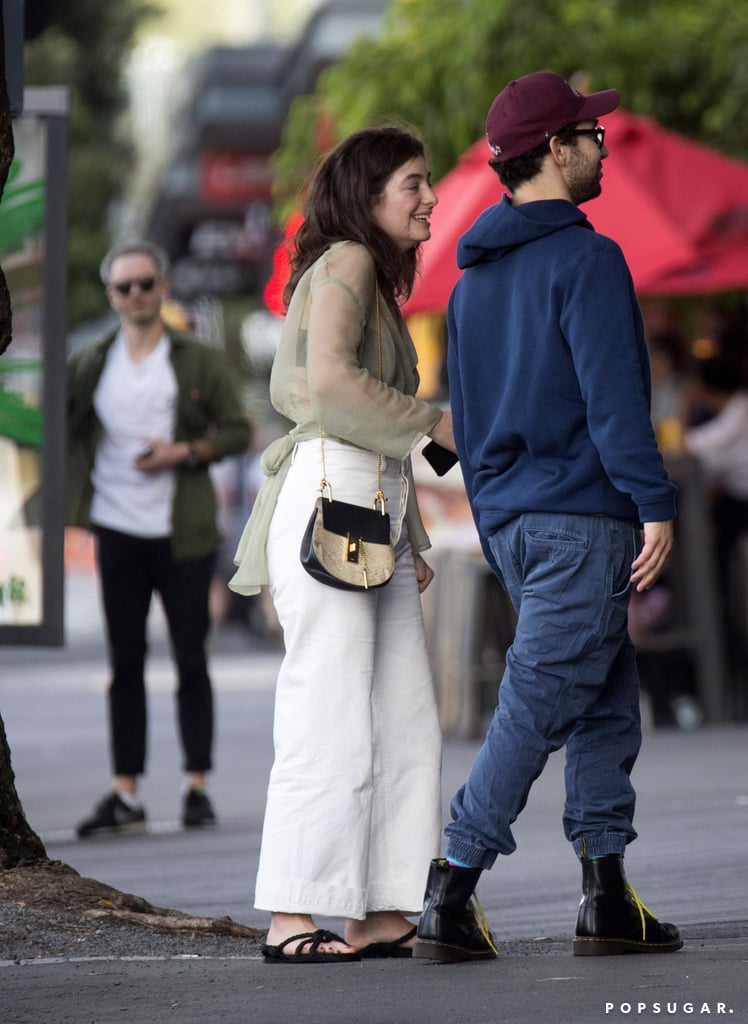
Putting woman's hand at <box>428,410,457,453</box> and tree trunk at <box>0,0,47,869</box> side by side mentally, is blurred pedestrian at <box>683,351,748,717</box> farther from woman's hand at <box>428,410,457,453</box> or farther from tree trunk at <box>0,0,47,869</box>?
woman's hand at <box>428,410,457,453</box>

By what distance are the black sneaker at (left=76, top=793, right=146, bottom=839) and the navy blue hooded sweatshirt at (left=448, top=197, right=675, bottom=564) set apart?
10.2ft

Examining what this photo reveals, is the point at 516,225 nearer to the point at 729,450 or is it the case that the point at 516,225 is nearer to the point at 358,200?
the point at 358,200

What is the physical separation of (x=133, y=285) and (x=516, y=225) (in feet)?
10.9

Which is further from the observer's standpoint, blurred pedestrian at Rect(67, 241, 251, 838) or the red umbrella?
the red umbrella

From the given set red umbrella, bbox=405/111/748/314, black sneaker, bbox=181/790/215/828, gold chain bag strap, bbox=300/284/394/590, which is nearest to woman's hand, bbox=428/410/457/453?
gold chain bag strap, bbox=300/284/394/590

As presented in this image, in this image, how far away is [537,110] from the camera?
434cm

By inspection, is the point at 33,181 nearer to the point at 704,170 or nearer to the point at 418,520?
the point at 418,520

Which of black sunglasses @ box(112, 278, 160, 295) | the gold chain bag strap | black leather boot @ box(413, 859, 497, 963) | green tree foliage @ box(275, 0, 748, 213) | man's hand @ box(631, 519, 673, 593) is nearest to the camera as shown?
man's hand @ box(631, 519, 673, 593)

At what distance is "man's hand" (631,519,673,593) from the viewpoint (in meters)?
4.17

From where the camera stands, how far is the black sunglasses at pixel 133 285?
7.41 metres

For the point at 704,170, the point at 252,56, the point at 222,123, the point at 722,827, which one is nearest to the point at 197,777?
the point at 722,827

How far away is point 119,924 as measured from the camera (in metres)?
4.77

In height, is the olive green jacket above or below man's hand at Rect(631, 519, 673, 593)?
above

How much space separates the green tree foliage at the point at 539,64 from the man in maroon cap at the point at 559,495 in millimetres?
8369
